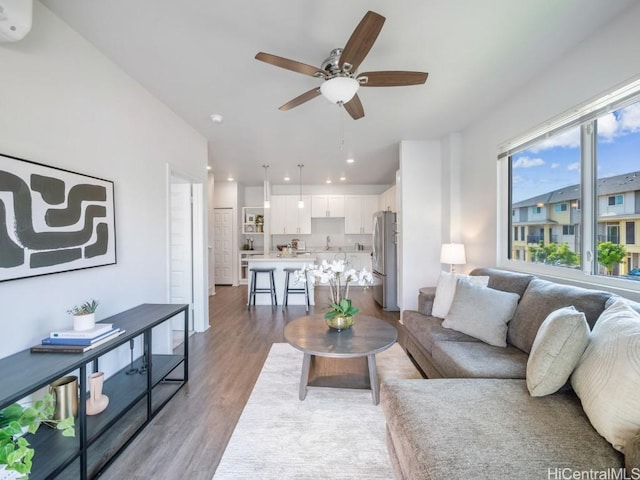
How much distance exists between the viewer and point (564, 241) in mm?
2318

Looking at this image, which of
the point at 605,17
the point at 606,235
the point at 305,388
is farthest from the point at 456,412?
the point at 605,17

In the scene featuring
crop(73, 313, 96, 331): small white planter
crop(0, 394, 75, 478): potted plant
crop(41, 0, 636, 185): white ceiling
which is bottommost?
crop(0, 394, 75, 478): potted plant

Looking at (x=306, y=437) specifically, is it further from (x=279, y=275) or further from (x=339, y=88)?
(x=279, y=275)

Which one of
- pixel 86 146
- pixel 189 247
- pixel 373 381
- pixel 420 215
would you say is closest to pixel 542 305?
pixel 373 381

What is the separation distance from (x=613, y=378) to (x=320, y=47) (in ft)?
8.11

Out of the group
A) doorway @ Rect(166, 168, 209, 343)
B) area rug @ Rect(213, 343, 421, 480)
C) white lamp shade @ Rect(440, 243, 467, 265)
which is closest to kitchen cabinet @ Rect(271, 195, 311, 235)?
doorway @ Rect(166, 168, 209, 343)

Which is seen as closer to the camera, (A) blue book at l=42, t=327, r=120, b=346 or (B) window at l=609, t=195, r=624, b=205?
(A) blue book at l=42, t=327, r=120, b=346

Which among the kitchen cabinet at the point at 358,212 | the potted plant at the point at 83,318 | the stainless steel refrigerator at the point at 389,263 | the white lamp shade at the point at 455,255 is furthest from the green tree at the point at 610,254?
the kitchen cabinet at the point at 358,212

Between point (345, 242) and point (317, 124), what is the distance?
4.59 metres

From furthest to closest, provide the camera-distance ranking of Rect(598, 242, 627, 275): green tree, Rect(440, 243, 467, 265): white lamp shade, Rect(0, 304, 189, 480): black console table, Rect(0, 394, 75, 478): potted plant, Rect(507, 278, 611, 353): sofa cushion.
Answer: Rect(440, 243, 467, 265): white lamp shade
Rect(598, 242, 627, 275): green tree
Rect(507, 278, 611, 353): sofa cushion
Rect(0, 304, 189, 480): black console table
Rect(0, 394, 75, 478): potted plant

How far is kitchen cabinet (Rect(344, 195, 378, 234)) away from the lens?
7238 mm

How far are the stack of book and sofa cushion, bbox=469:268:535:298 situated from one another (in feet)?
9.83

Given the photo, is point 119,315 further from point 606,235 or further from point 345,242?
point 345,242

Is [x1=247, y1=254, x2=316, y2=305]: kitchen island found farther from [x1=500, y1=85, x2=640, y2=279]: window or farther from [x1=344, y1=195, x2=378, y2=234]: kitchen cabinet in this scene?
[x1=500, y1=85, x2=640, y2=279]: window
